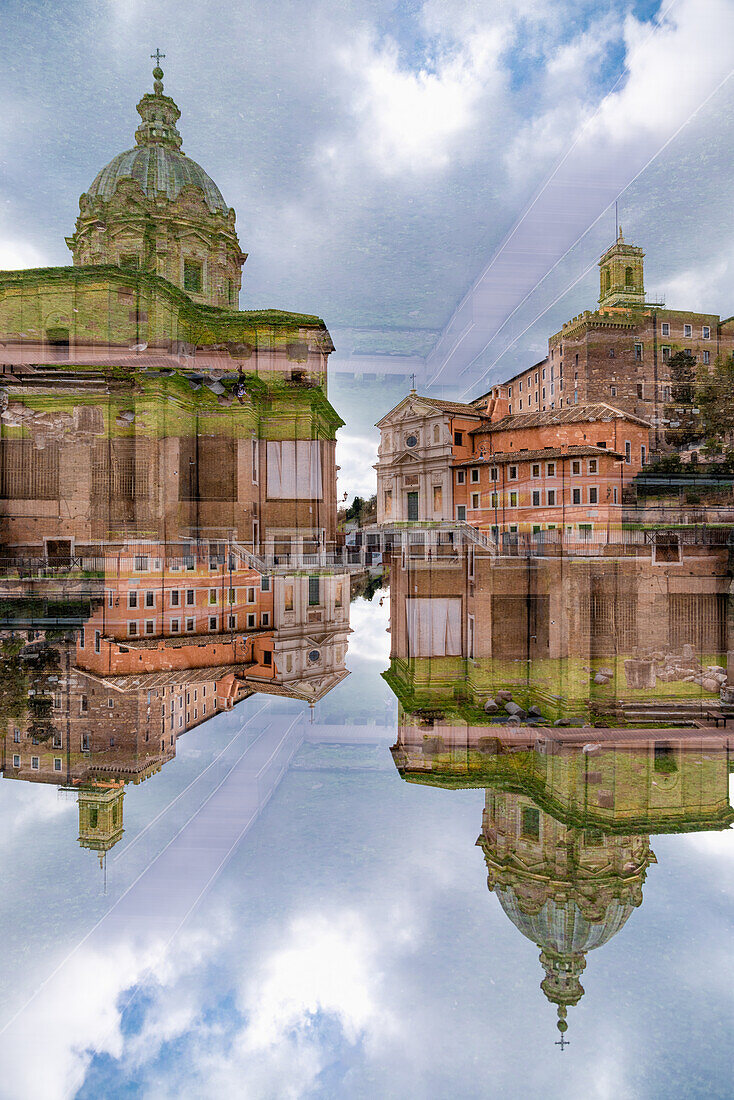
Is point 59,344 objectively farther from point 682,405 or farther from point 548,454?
point 682,405

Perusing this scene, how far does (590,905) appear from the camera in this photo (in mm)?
4238

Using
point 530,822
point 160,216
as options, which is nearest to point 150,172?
point 160,216

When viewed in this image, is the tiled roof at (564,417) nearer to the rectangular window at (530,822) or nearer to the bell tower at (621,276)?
the bell tower at (621,276)

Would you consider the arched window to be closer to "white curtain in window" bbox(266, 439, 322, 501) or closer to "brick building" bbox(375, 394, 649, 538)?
"white curtain in window" bbox(266, 439, 322, 501)

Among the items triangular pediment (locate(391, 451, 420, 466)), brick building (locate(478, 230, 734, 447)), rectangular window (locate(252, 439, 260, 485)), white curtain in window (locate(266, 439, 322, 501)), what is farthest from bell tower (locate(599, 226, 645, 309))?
rectangular window (locate(252, 439, 260, 485))

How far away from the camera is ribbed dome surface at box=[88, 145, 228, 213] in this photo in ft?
55.7

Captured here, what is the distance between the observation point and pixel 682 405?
568 inches

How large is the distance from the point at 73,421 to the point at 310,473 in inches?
272

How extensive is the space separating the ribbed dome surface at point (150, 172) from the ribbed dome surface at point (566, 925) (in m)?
21.9

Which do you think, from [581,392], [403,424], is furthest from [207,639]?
[581,392]

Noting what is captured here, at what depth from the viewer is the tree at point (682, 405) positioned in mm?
13570

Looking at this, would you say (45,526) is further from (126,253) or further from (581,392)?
(581,392)

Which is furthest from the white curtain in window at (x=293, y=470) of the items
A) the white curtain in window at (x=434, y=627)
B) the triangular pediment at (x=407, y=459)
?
the white curtain in window at (x=434, y=627)

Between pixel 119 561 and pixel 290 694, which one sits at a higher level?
pixel 119 561
